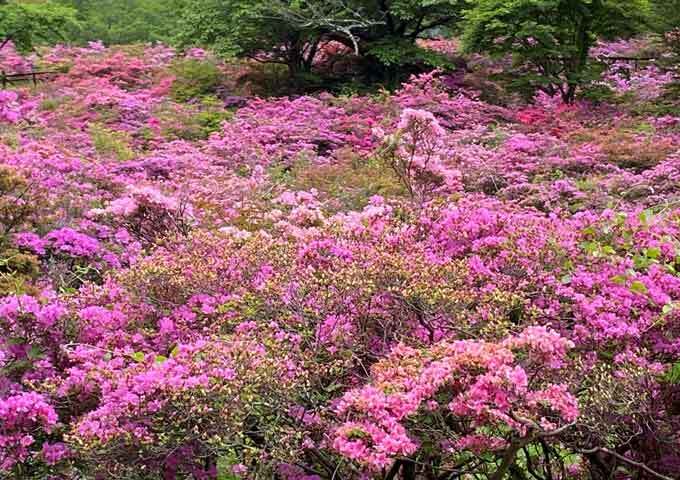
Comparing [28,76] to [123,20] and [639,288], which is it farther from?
[639,288]

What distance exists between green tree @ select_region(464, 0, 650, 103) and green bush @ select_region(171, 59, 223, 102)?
6488 millimetres

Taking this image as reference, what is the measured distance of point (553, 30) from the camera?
1364 centimetres

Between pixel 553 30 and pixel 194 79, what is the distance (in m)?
8.95

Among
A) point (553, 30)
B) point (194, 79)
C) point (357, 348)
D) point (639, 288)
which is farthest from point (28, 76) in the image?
point (639, 288)

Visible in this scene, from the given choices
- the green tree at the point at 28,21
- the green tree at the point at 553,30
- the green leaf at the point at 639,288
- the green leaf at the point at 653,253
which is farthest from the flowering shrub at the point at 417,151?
the green tree at the point at 28,21

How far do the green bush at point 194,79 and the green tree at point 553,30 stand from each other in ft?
21.3

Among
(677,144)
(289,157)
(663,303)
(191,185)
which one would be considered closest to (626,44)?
(677,144)

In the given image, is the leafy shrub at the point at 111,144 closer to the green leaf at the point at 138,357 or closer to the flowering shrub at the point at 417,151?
the flowering shrub at the point at 417,151

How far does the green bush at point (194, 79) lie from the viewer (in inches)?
671

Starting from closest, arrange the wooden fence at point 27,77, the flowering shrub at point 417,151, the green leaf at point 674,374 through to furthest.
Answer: the green leaf at point 674,374
the flowering shrub at point 417,151
the wooden fence at point 27,77

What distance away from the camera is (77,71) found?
58.5ft

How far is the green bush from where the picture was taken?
1703 cm

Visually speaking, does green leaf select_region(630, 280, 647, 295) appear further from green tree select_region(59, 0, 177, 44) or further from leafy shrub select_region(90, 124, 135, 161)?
green tree select_region(59, 0, 177, 44)

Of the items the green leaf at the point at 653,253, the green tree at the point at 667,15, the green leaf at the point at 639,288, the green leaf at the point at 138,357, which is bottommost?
the green leaf at the point at 138,357
